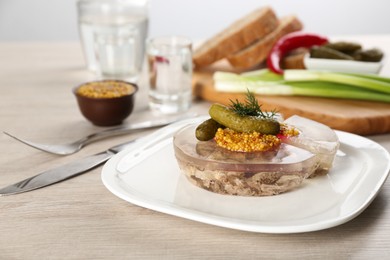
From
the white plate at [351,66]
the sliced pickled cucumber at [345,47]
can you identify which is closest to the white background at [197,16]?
the sliced pickled cucumber at [345,47]

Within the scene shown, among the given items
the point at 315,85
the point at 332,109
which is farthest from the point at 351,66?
the point at 332,109

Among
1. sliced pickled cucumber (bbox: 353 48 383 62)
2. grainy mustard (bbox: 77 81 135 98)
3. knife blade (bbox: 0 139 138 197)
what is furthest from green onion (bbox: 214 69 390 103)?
knife blade (bbox: 0 139 138 197)

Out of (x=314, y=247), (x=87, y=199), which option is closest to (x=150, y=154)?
(x=87, y=199)

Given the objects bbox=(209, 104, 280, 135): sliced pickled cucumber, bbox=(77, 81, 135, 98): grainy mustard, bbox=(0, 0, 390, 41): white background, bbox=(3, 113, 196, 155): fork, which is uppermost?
bbox=(209, 104, 280, 135): sliced pickled cucumber

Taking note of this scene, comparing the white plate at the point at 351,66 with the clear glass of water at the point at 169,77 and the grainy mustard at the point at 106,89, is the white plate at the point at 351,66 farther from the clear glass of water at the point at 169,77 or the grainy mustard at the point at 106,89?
the grainy mustard at the point at 106,89

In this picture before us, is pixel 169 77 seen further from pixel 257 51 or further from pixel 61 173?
pixel 61 173

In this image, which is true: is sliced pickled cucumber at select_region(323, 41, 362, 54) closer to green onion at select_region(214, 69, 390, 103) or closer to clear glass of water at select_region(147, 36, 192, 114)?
green onion at select_region(214, 69, 390, 103)

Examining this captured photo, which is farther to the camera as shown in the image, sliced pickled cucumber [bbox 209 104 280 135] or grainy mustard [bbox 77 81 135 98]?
grainy mustard [bbox 77 81 135 98]
